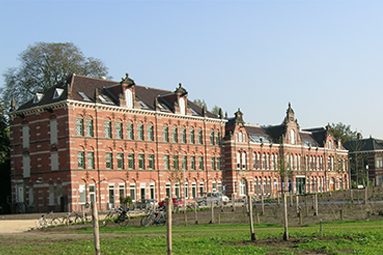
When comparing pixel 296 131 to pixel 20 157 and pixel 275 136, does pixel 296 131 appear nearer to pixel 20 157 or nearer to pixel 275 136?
pixel 275 136

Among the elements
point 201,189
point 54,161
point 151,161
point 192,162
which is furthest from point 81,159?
point 201,189

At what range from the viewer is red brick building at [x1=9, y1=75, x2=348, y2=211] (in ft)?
184

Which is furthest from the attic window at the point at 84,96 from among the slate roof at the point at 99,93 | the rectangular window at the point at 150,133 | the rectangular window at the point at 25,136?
the rectangular window at the point at 150,133

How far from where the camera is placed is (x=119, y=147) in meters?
60.9

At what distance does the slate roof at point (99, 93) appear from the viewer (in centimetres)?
5731

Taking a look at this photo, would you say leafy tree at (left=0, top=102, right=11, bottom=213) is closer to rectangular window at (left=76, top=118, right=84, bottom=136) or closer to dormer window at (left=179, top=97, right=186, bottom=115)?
rectangular window at (left=76, top=118, right=84, bottom=136)

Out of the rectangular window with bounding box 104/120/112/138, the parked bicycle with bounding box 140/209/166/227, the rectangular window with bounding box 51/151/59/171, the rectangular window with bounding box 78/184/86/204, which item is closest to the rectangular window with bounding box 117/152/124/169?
the rectangular window with bounding box 104/120/112/138

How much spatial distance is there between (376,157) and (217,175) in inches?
2038

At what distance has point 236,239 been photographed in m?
20.2

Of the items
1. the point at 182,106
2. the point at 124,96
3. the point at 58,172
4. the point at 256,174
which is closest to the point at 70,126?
the point at 58,172

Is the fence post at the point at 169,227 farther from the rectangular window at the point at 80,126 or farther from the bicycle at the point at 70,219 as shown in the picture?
the rectangular window at the point at 80,126

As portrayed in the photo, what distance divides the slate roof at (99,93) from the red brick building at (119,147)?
135 millimetres

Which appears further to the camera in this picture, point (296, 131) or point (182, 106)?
point (296, 131)

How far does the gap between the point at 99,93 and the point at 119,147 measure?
6692 mm
